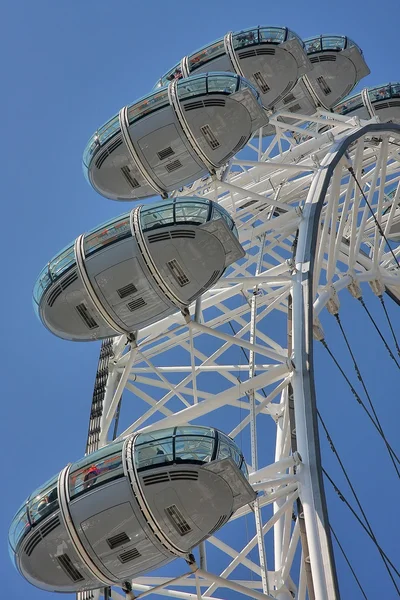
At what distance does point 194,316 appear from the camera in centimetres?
1720

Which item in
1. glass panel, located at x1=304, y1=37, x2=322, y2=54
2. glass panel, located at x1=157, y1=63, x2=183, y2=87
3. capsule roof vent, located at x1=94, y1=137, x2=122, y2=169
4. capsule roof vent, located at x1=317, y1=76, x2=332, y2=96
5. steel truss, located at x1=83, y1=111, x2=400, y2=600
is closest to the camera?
steel truss, located at x1=83, y1=111, x2=400, y2=600

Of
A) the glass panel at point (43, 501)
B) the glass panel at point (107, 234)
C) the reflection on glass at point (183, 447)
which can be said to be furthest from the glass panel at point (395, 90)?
the glass panel at point (43, 501)

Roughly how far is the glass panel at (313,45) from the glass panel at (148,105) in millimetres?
7380

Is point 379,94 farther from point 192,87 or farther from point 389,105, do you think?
point 192,87

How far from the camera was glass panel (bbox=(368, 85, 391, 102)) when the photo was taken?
26125 millimetres

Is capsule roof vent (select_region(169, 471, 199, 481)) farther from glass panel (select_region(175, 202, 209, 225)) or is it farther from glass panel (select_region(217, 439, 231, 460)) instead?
glass panel (select_region(175, 202, 209, 225))

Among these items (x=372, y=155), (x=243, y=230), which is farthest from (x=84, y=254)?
(x=372, y=155)

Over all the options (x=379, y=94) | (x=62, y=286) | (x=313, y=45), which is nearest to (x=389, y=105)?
(x=379, y=94)

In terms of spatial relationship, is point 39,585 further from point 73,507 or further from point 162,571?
point 162,571

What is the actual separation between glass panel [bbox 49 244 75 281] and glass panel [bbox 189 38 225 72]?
764 centimetres

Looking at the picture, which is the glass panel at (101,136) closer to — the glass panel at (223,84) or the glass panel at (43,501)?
the glass panel at (223,84)

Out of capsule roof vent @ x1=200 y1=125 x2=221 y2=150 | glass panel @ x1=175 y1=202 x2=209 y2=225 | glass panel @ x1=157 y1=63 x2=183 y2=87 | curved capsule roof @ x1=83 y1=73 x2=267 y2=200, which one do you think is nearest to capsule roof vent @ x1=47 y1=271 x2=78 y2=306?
glass panel @ x1=175 y1=202 x2=209 y2=225

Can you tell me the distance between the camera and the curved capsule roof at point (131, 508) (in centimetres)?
1335

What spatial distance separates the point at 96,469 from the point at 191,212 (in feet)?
13.9
